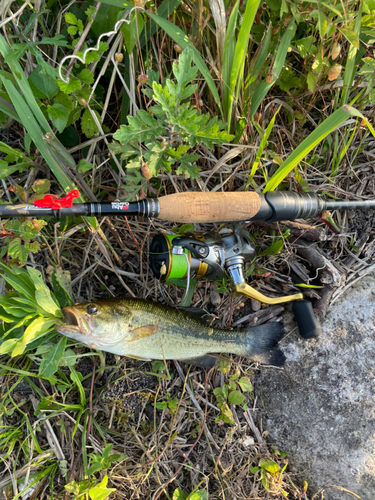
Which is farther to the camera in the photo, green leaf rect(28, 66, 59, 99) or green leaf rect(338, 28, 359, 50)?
green leaf rect(28, 66, 59, 99)

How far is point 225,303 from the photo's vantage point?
9.97 feet

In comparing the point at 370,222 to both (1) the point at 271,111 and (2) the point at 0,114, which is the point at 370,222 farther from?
(2) the point at 0,114

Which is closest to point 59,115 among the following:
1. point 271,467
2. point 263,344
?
point 263,344

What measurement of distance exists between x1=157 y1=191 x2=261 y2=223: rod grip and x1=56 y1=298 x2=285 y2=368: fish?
779mm

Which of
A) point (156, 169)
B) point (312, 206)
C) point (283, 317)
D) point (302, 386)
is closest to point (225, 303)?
point (283, 317)

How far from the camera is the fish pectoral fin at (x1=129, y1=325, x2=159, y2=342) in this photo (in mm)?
2527

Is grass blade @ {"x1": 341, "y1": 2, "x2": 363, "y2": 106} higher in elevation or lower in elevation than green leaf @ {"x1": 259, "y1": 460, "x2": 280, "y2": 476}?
higher

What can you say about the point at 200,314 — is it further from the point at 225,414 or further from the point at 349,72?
the point at 349,72

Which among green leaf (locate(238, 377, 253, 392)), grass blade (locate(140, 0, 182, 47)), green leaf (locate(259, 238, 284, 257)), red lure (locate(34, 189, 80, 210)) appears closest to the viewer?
red lure (locate(34, 189, 80, 210))

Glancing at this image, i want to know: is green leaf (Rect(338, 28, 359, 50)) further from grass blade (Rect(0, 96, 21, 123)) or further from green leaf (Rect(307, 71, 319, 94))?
grass blade (Rect(0, 96, 21, 123))

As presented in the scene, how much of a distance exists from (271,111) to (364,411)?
8.52 feet

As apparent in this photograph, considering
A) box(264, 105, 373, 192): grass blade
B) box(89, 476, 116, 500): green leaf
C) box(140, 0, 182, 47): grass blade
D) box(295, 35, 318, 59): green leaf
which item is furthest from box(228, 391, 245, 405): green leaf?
box(140, 0, 182, 47): grass blade

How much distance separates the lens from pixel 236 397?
288 cm

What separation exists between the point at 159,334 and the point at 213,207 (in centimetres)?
106
